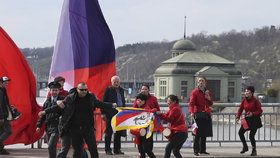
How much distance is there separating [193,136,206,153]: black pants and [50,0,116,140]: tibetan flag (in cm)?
227

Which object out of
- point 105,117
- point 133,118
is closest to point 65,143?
point 133,118

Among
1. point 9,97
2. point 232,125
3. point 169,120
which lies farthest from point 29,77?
point 232,125

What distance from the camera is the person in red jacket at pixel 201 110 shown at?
52.0 feet

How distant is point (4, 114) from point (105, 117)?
2142 millimetres

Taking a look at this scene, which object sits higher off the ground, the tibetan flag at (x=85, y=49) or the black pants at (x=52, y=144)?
the tibetan flag at (x=85, y=49)

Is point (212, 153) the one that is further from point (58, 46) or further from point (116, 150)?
point (58, 46)

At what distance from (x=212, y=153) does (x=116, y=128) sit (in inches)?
115

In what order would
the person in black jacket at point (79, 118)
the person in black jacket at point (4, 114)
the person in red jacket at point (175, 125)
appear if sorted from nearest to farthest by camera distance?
1. the person in black jacket at point (79, 118)
2. the person in red jacket at point (175, 125)
3. the person in black jacket at point (4, 114)

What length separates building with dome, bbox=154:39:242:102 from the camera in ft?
381

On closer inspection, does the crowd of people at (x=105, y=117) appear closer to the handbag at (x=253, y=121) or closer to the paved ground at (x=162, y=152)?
the handbag at (x=253, y=121)

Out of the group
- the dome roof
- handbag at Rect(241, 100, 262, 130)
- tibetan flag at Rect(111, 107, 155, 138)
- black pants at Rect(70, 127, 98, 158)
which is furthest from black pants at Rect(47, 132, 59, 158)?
the dome roof

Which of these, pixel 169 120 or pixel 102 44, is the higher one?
pixel 102 44

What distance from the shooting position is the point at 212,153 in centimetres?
1672

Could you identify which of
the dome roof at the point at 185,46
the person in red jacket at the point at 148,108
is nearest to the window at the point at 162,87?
the dome roof at the point at 185,46
